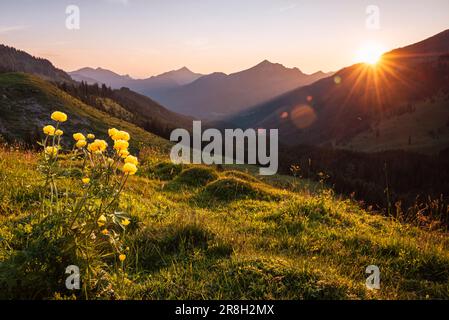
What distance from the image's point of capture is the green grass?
4.32 metres

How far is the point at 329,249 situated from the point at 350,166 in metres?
118

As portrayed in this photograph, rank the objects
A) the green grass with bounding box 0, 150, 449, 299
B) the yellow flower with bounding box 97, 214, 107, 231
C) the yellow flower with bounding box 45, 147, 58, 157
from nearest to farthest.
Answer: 1. the yellow flower with bounding box 97, 214, 107, 231
2. the green grass with bounding box 0, 150, 449, 299
3. the yellow flower with bounding box 45, 147, 58, 157

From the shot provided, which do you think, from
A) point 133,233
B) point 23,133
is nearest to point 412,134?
point 23,133

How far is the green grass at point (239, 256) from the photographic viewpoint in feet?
14.2

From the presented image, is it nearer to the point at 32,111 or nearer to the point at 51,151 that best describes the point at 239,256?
the point at 51,151

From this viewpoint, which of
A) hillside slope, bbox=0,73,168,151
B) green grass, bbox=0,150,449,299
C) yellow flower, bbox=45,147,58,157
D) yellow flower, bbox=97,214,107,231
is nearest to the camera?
yellow flower, bbox=97,214,107,231

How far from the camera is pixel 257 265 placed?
16.9ft

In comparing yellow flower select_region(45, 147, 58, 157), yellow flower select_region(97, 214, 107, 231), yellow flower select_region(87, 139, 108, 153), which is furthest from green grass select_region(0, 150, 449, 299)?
yellow flower select_region(87, 139, 108, 153)

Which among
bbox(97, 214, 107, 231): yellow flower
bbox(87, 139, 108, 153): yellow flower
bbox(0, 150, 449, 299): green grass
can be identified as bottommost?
bbox(0, 150, 449, 299): green grass

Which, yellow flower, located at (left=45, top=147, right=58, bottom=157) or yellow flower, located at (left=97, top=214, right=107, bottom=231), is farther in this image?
yellow flower, located at (left=45, top=147, right=58, bottom=157)

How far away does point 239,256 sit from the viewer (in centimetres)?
563

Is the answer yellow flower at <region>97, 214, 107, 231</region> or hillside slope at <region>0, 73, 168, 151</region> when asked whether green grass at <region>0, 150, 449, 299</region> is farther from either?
hillside slope at <region>0, 73, 168, 151</region>
